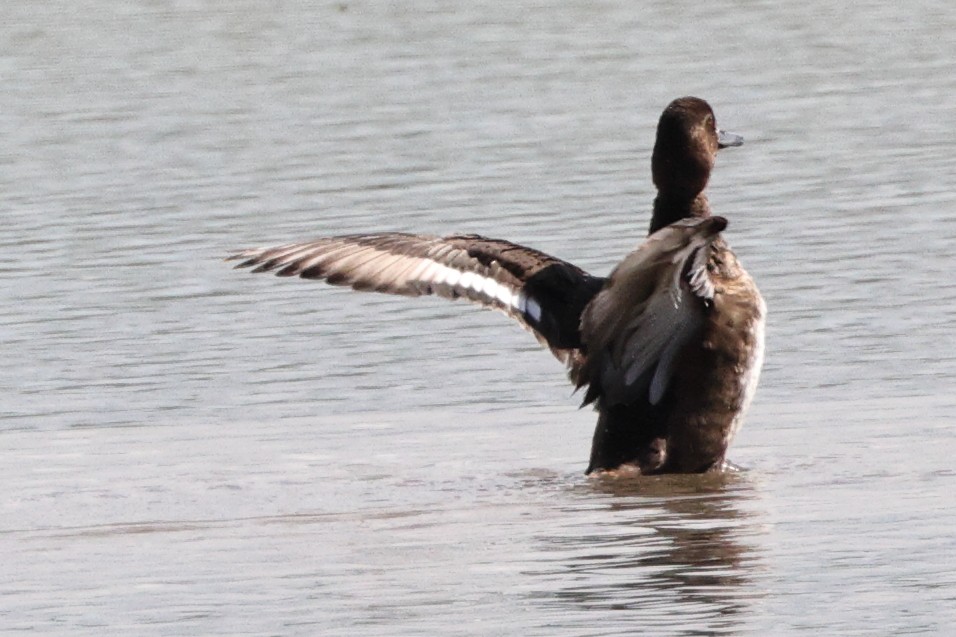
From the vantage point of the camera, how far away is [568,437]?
8.89 m

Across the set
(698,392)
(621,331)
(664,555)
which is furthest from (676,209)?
(664,555)

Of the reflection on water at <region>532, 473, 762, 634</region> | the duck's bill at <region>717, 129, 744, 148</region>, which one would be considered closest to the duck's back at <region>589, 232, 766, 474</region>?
the reflection on water at <region>532, 473, 762, 634</region>

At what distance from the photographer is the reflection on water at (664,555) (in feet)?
19.7

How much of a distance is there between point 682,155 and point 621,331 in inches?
34.7

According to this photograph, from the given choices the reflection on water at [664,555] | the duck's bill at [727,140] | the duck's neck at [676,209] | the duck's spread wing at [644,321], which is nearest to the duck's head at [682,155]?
the duck's neck at [676,209]

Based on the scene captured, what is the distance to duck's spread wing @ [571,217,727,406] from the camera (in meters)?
7.28

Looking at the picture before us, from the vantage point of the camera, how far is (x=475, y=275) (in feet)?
26.4

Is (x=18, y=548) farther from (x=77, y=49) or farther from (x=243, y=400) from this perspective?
(x=77, y=49)

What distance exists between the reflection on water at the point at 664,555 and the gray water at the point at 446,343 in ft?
0.07

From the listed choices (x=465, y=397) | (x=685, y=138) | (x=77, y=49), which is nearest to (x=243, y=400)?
(x=465, y=397)

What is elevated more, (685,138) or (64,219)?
(685,138)

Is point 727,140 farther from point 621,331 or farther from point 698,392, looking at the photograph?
point 621,331

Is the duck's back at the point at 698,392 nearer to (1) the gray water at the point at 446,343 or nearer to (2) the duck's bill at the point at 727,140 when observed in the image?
(1) the gray water at the point at 446,343

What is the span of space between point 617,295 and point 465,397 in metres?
1.97
